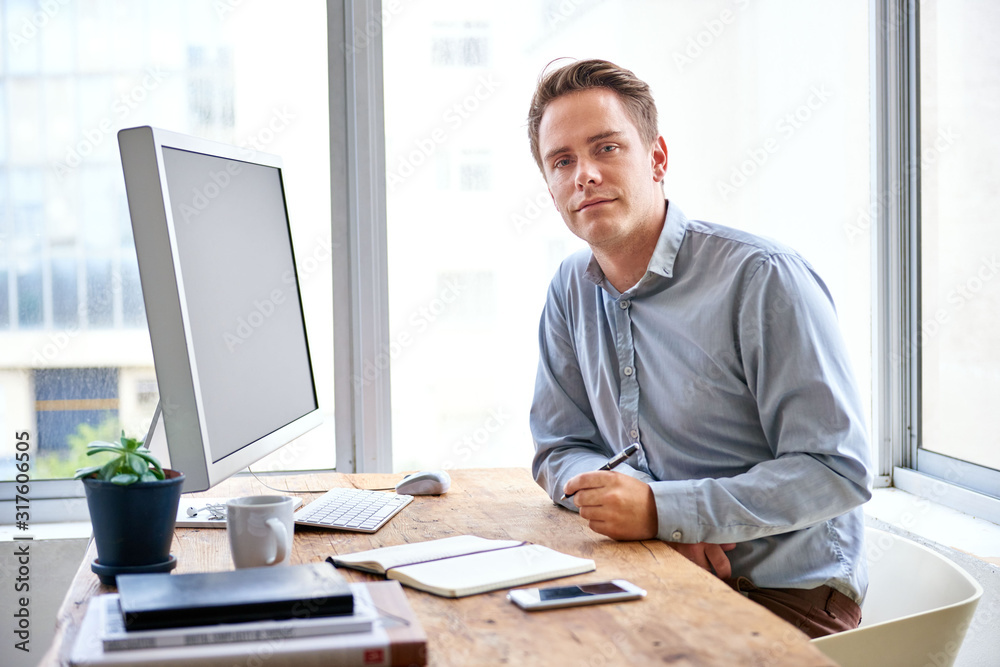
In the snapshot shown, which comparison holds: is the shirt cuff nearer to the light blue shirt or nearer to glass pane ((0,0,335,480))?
the light blue shirt

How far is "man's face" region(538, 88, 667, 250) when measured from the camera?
1.48 metres

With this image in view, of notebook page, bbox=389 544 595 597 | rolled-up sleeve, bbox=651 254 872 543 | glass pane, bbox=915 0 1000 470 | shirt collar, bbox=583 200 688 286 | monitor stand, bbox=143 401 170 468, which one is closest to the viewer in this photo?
notebook page, bbox=389 544 595 597

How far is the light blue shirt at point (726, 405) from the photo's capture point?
3.95ft

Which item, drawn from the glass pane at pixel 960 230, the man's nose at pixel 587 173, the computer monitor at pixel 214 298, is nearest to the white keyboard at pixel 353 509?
the computer monitor at pixel 214 298

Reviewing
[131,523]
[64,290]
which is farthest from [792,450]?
[64,290]

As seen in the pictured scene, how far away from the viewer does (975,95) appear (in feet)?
6.77

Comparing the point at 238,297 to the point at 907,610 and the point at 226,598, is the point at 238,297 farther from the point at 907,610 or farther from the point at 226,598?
the point at 907,610

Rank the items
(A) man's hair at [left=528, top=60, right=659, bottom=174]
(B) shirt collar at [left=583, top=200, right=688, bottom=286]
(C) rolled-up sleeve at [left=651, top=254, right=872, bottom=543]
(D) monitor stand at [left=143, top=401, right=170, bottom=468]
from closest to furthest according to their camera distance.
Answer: (C) rolled-up sleeve at [left=651, top=254, right=872, bottom=543], (D) monitor stand at [left=143, top=401, right=170, bottom=468], (B) shirt collar at [left=583, top=200, right=688, bottom=286], (A) man's hair at [left=528, top=60, right=659, bottom=174]

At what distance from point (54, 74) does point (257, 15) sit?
1.73ft

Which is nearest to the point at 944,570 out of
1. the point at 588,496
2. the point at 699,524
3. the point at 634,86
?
the point at 699,524

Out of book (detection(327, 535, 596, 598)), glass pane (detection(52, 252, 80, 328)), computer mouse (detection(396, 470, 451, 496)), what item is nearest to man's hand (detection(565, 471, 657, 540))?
book (detection(327, 535, 596, 598))

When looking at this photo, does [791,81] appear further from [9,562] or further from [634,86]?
[9,562]

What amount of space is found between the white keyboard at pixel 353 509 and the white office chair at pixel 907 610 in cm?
66

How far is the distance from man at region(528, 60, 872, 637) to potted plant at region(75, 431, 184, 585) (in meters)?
0.56
